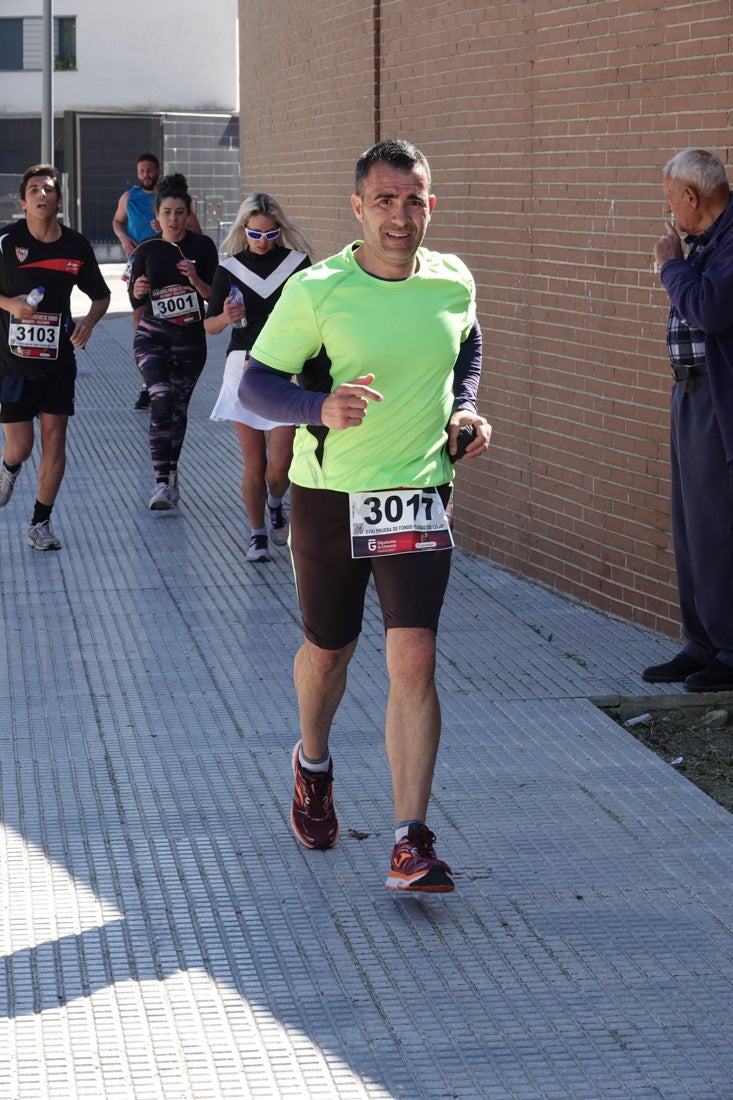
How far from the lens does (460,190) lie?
9680mm

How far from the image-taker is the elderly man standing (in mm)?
6492

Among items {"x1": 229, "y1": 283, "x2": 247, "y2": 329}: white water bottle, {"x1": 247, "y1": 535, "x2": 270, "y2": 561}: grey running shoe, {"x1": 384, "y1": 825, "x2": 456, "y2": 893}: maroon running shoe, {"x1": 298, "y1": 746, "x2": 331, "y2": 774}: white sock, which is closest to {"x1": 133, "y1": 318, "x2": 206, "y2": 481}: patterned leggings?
{"x1": 229, "y1": 283, "x2": 247, "y2": 329}: white water bottle

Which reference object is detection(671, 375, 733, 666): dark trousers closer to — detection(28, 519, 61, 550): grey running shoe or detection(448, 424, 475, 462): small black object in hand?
detection(448, 424, 475, 462): small black object in hand

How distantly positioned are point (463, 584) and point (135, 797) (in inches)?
142

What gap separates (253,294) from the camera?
379 inches

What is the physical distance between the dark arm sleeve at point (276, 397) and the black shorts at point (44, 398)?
5010 mm

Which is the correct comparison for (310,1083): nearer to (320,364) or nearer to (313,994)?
(313,994)

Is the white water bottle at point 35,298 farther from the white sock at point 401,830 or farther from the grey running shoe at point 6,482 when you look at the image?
the white sock at point 401,830

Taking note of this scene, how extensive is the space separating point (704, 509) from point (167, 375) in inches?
204

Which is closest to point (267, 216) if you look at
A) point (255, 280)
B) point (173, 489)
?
point (255, 280)

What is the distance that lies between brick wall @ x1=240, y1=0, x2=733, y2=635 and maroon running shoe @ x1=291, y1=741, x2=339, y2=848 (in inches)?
113

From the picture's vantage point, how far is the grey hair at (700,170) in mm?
6488

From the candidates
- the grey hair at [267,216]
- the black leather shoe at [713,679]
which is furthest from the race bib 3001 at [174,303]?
the black leather shoe at [713,679]

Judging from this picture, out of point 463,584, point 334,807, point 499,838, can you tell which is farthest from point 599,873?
point 463,584
